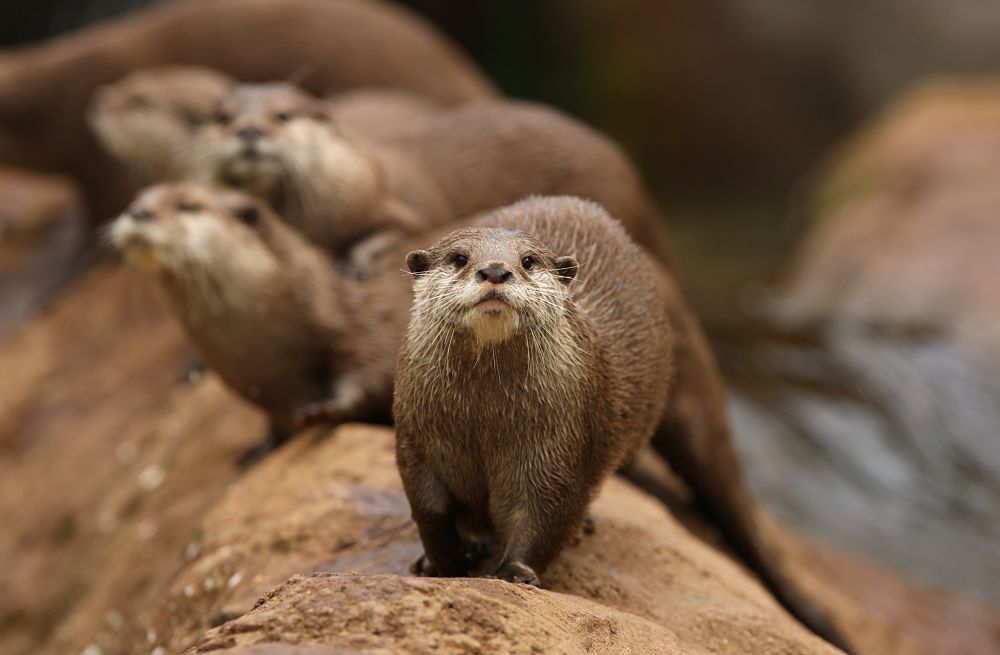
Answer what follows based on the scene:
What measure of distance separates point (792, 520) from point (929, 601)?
0.88 meters

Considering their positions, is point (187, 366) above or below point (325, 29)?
below

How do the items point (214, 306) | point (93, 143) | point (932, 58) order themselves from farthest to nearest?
point (932, 58)
point (93, 143)
point (214, 306)

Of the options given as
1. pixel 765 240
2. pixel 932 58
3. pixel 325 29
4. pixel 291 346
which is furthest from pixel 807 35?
pixel 291 346

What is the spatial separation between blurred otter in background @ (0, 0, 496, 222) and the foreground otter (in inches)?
156

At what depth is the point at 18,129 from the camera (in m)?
6.59

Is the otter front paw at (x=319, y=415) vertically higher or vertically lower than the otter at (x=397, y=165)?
lower

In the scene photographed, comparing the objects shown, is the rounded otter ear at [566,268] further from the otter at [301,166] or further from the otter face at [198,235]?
the otter at [301,166]

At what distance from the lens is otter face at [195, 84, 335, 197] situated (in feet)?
13.7

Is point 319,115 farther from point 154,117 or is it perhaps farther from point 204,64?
point 204,64

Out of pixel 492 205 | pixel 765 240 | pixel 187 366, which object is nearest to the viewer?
pixel 492 205

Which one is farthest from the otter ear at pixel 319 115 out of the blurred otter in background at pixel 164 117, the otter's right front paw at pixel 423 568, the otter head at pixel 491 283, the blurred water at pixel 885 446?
the blurred water at pixel 885 446

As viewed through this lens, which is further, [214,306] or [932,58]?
[932,58]

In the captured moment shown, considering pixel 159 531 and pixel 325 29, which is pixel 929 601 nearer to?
pixel 159 531

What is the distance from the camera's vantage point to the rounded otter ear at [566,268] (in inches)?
95.1
